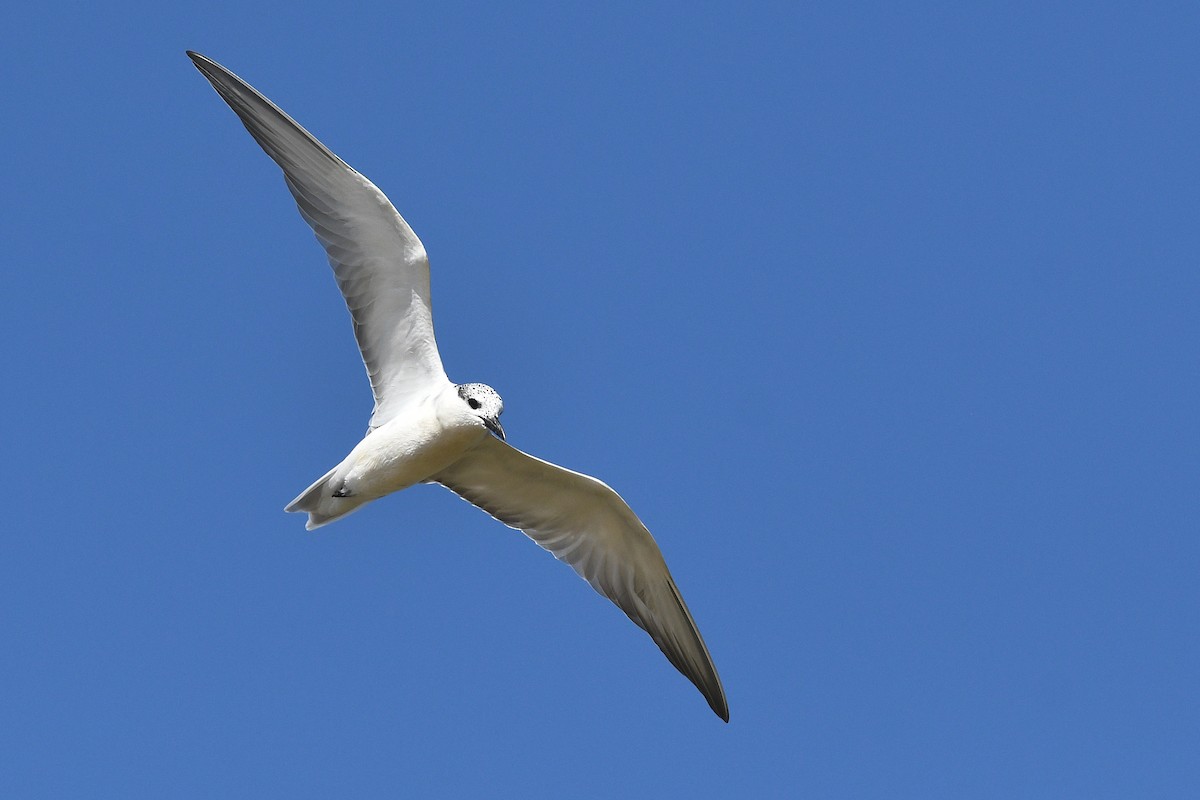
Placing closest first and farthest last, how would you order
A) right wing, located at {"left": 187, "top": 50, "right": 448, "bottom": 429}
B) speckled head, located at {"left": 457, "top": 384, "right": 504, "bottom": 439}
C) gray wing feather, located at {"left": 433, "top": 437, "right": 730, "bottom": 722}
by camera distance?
speckled head, located at {"left": 457, "top": 384, "right": 504, "bottom": 439}, right wing, located at {"left": 187, "top": 50, "right": 448, "bottom": 429}, gray wing feather, located at {"left": 433, "top": 437, "right": 730, "bottom": 722}

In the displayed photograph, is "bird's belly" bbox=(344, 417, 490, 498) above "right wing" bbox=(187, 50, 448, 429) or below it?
below

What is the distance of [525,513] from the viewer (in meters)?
17.2

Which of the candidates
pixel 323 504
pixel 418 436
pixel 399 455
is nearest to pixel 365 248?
pixel 418 436

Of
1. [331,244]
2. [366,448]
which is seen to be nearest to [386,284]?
[331,244]

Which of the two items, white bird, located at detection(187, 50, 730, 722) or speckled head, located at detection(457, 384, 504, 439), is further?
white bird, located at detection(187, 50, 730, 722)

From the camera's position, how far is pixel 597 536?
676 inches

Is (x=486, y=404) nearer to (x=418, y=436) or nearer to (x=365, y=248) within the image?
(x=418, y=436)

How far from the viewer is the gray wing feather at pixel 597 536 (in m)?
16.6

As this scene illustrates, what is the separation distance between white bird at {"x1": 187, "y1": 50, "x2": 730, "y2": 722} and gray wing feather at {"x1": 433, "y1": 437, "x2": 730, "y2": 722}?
11 mm

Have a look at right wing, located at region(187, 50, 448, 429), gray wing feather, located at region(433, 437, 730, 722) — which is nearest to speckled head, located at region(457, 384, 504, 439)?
right wing, located at region(187, 50, 448, 429)

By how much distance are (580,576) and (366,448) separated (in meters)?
3.09

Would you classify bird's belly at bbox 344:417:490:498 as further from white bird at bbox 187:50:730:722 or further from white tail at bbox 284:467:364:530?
white tail at bbox 284:467:364:530

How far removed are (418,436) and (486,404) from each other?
35.3 inches

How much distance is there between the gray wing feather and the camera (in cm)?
1664
